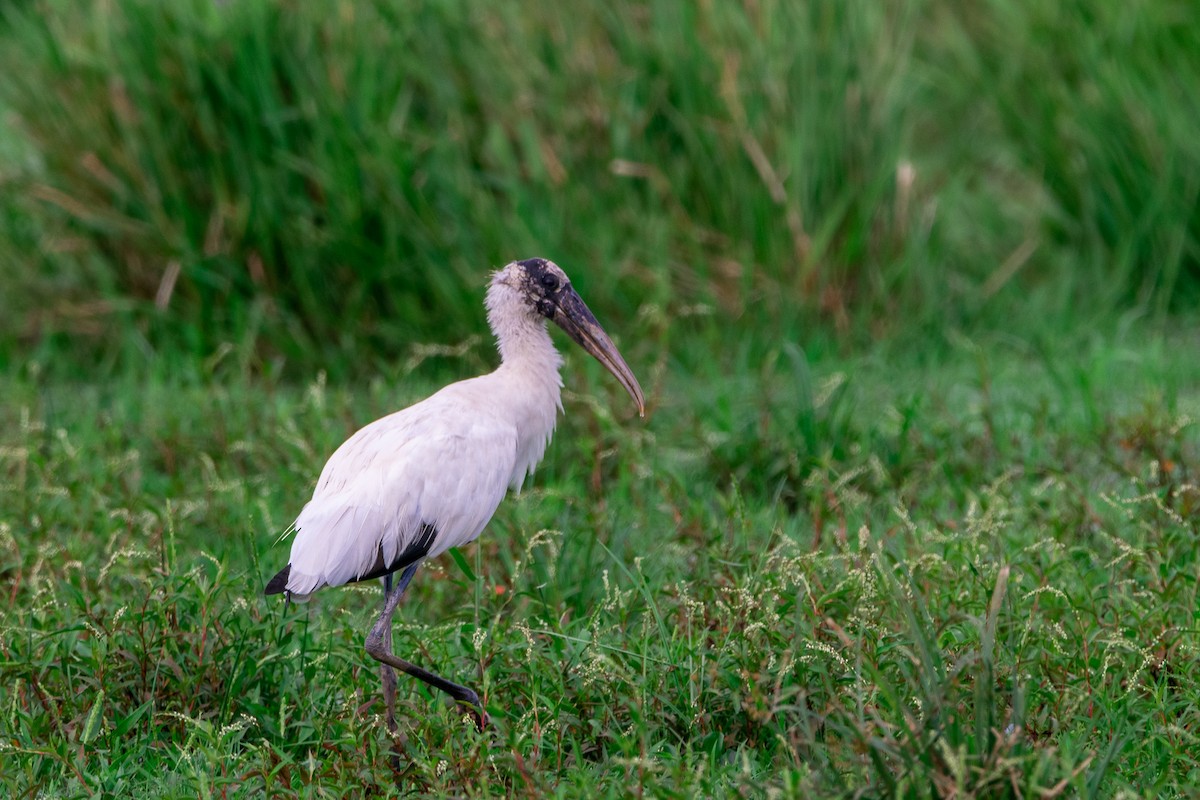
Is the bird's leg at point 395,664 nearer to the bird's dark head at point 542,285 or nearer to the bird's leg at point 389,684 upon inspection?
the bird's leg at point 389,684

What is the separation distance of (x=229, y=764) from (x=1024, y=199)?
601cm

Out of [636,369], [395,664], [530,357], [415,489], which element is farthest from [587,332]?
[636,369]

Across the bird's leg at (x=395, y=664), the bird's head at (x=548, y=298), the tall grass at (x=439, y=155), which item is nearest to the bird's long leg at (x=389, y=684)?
the bird's leg at (x=395, y=664)

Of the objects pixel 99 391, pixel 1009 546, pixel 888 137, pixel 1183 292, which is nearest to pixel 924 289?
pixel 888 137

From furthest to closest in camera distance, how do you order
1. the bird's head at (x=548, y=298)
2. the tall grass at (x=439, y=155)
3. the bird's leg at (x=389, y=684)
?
the tall grass at (x=439, y=155) < the bird's head at (x=548, y=298) < the bird's leg at (x=389, y=684)

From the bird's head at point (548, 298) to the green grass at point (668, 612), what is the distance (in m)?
0.55

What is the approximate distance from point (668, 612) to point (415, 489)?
0.69 metres

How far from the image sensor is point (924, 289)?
6523mm

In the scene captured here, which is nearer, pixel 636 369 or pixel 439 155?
pixel 636 369

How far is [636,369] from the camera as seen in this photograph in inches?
232

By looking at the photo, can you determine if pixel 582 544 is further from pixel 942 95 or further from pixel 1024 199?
pixel 942 95

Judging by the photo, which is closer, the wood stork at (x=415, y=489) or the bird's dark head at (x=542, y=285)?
the wood stork at (x=415, y=489)

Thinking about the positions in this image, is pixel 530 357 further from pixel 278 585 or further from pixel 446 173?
pixel 446 173

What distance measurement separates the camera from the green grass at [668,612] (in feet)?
10.2
